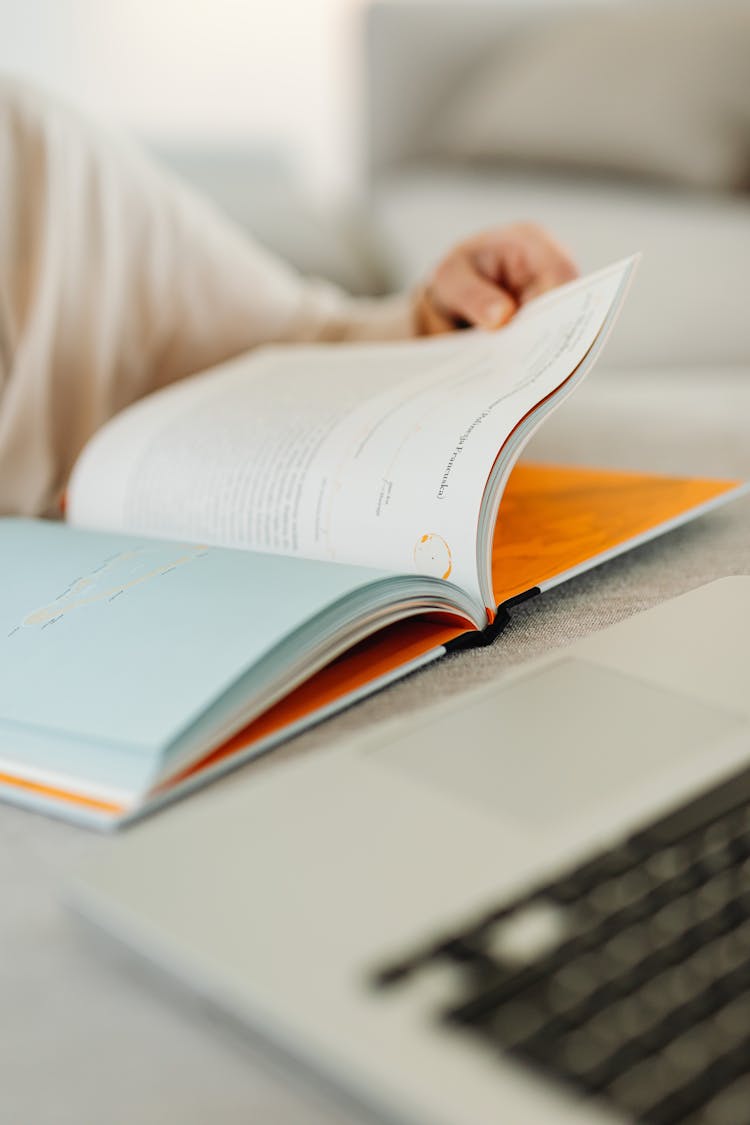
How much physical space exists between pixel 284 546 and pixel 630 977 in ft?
1.15

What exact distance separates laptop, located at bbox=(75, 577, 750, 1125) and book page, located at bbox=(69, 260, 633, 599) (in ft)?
0.48

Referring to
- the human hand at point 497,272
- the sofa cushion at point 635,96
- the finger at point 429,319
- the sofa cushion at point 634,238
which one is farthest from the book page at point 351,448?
the sofa cushion at point 635,96

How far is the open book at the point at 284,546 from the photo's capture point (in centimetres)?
38

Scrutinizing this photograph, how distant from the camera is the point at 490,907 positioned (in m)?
0.25

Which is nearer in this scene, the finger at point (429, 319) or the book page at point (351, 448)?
the book page at point (351, 448)

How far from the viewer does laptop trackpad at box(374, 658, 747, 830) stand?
0.99 feet

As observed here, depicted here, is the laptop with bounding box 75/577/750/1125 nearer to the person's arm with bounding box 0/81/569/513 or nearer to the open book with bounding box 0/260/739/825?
the open book with bounding box 0/260/739/825

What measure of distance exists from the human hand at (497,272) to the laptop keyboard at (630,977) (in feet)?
1.80

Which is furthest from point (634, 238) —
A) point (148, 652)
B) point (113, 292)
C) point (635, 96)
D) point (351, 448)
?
point (148, 652)

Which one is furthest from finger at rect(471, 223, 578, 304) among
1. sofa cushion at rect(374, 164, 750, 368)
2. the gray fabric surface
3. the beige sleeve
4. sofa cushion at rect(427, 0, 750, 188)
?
sofa cushion at rect(427, 0, 750, 188)

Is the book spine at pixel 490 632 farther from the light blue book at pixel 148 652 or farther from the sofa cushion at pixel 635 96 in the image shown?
the sofa cushion at pixel 635 96

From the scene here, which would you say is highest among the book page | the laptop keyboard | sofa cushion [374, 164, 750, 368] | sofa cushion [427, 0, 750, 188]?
sofa cushion [427, 0, 750, 188]

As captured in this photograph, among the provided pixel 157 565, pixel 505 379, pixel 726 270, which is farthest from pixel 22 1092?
pixel 726 270

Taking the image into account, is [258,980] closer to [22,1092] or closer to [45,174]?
[22,1092]
